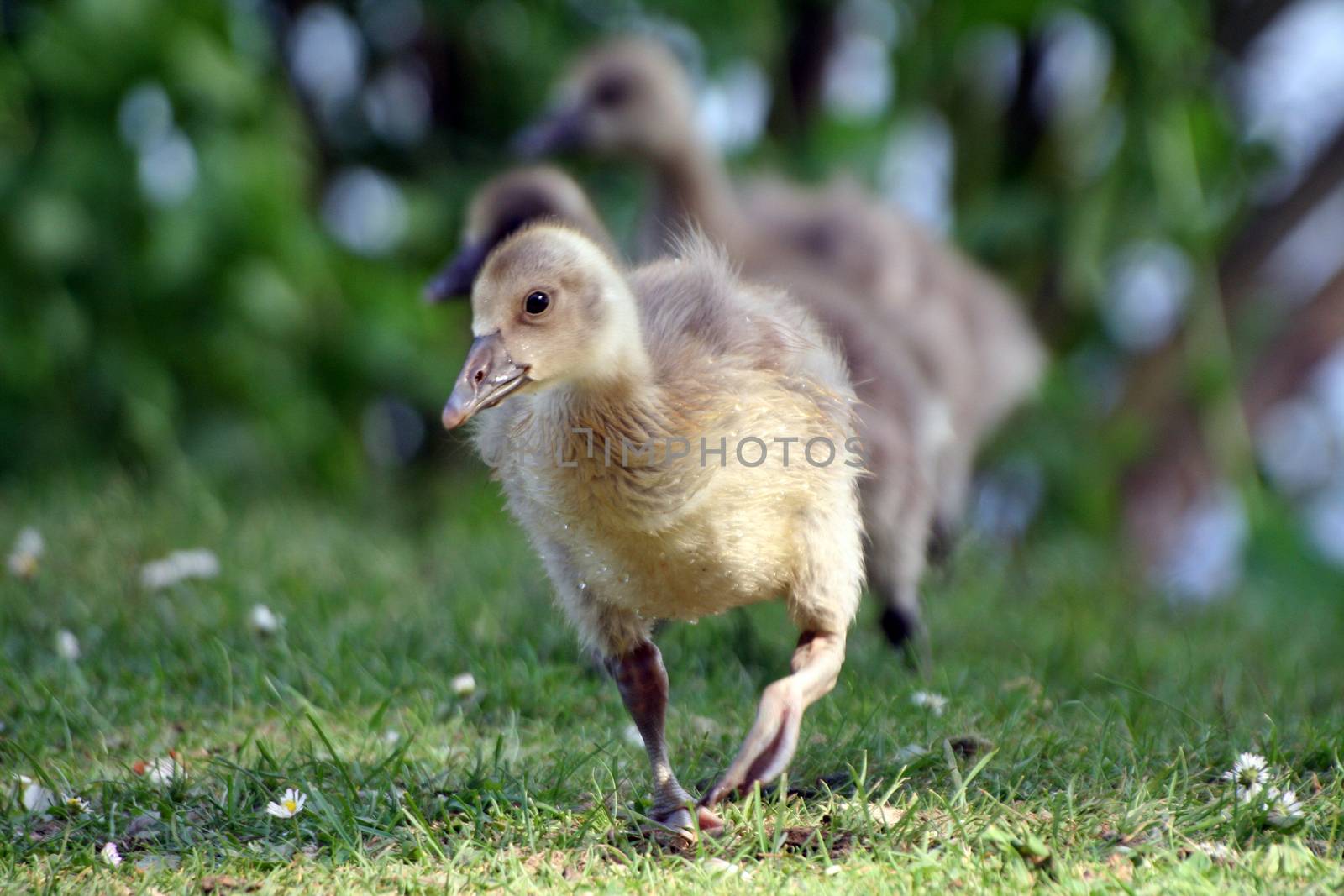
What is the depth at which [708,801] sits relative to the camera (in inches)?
119

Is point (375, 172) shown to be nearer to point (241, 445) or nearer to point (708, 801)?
point (241, 445)

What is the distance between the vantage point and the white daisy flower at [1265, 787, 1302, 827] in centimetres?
295

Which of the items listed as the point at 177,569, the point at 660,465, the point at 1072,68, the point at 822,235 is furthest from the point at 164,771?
the point at 1072,68

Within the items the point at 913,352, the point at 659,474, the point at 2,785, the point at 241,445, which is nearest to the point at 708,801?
the point at 659,474

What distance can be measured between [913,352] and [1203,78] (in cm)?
319

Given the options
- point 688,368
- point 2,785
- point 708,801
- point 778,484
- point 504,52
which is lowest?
point 2,785

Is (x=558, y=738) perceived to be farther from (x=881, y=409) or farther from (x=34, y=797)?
(x=881, y=409)

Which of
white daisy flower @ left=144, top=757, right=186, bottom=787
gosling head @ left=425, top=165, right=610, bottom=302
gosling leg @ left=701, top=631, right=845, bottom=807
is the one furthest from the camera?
gosling head @ left=425, top=165, right=610, bottom=302

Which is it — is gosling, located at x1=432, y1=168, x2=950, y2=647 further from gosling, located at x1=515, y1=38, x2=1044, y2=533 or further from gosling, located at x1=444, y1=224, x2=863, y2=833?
gosling, located at x1=444, y1=224, x2=863, y2=833

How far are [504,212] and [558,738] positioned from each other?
79.8 inches

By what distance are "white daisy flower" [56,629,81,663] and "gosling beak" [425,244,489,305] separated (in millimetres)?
1505

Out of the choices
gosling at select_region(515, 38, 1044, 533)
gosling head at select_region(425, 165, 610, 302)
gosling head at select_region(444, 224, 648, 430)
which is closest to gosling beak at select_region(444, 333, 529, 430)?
gosling head at select_region(444, 224, 648, 430)

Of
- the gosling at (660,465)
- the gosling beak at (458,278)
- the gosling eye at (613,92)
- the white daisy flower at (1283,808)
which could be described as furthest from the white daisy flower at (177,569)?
the white daisy flower at (1283,808)

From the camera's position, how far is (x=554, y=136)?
670 cm
